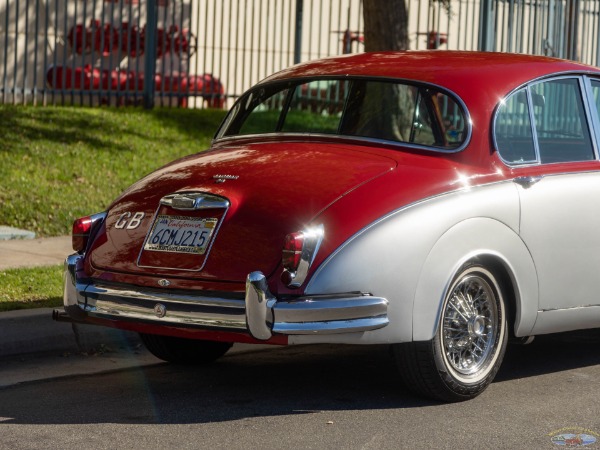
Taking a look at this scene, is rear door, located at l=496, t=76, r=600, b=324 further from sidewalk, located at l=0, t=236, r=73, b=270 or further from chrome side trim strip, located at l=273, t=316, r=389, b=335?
sidewalk, located at l=0, t=236, r=73, b=270

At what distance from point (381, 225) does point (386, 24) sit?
7.17 meters

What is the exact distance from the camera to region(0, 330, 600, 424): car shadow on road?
231 inches

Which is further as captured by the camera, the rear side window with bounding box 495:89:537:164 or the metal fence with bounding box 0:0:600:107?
the metal fence with bounding box 0:0:600:107

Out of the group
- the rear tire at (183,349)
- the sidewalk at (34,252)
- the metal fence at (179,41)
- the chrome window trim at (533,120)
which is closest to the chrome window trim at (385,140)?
the chrome window trim at (533,120)

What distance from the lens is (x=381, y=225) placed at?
18.6 feet

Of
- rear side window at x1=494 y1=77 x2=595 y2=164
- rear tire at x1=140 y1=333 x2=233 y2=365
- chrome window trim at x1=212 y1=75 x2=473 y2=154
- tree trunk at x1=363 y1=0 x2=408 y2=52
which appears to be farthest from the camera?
tree trunk at x1=363 y1=0 x2=408 y2=52

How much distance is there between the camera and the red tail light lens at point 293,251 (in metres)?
5.55

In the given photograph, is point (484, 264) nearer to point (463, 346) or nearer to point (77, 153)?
point (463, 346)

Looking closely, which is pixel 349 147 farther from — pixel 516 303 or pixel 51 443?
pixel 51 443

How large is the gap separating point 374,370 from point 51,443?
2.19 meters

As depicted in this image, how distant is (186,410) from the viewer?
5902 millimetres

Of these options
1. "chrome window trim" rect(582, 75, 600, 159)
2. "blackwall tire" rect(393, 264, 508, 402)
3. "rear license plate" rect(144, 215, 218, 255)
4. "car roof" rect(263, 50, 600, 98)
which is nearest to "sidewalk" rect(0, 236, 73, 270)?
"car roof" rect(263, 50, 600, 98)

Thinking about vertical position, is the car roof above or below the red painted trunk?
above

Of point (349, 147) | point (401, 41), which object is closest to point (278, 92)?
point (349, 147)
